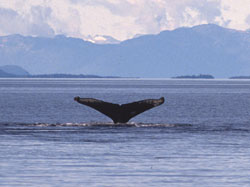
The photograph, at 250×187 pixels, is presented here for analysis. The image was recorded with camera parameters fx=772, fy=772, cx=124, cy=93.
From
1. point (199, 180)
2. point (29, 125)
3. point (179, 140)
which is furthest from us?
point (29, 125)

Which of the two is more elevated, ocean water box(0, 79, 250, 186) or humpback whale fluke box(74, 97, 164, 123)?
humpback whale fluke box(74, 97, 164, 123)

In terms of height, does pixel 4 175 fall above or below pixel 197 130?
below

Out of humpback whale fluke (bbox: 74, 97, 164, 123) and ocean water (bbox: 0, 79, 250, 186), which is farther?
humpback whale fluke (bbox: 74, 97, 164, 123)

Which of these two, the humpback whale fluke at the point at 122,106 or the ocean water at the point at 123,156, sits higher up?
the humpback whale fluke at the point at 122,106

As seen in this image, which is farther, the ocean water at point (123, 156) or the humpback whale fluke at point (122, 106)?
the humpback whale fluke at point (122, 106)

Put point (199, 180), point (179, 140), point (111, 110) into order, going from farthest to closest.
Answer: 1. point (111, 110)
2. point (179, 140)
3. point (199, 180)

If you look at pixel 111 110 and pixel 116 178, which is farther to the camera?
pixel 111 110

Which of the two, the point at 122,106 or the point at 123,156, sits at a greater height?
the point at 122,106

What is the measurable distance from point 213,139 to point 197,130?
7911 mm

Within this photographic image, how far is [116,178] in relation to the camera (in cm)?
3080

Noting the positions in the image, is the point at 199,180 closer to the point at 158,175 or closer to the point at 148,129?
the point at 158,175

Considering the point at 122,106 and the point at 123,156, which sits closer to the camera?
the point at 123,156

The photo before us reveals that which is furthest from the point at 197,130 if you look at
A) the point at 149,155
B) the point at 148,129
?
the point at 149,155

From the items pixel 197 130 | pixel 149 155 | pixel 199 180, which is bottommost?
pixel 199 180
